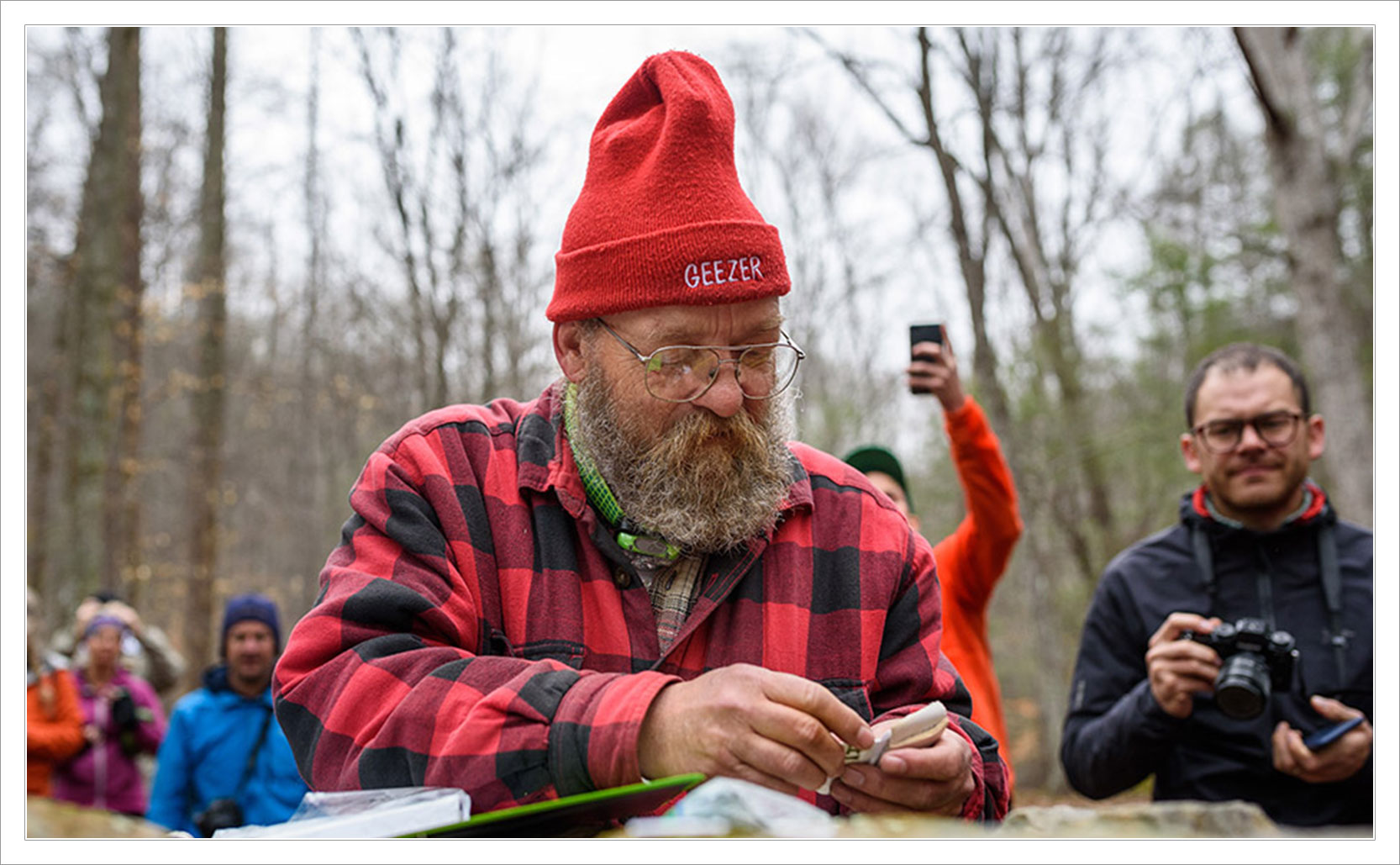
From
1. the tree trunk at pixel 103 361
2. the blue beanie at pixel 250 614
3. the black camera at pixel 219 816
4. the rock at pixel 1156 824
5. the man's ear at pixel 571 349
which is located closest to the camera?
the rock at pixel 1156 824

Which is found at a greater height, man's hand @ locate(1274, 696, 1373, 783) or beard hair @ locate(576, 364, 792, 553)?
beard hair @ locate(576, 364, 792, 553)

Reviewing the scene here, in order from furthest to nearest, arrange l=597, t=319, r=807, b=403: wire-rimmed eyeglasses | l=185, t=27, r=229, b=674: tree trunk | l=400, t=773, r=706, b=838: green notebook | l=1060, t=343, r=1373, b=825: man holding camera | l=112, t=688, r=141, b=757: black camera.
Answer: l=185, t=27, r=229, b=674: tree trunk, l=112, t=688, r=141, b=757: black camera, l=1060, t=343, r=1373, b=825: man holding camera, l=597, t=319, r=807, b=403: wire-rimmed eyeglasses, l=400, t=773, r=706, b=838: green notebook

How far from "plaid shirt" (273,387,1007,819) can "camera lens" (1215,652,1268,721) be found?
140cm

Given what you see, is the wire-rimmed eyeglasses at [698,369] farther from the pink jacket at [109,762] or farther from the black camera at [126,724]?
the black camera at [126,724]

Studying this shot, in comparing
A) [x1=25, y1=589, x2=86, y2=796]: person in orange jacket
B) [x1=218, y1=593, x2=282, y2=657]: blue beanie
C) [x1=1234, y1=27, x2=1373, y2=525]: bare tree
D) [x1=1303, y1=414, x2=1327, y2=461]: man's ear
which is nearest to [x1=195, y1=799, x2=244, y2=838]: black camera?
[x1=218, y1=593, x2=282, y2=657]: blue beanie

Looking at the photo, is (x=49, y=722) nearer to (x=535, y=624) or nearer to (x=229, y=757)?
(x=229, y=757)

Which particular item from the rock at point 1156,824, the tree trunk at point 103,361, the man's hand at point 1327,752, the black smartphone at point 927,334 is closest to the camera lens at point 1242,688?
the man's hand at point 1327,752

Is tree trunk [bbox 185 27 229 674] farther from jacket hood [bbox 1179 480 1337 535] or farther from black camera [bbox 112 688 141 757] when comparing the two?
jacket hood [bbox 1179 480 1337 535]

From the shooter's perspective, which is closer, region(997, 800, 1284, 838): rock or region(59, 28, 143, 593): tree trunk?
region(997, 800, 1284, 838): rock

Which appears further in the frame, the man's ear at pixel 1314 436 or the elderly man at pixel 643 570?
the man's ear at pixel 1314 436

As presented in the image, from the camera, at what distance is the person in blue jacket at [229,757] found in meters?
5.60

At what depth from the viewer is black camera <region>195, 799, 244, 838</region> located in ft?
17.7

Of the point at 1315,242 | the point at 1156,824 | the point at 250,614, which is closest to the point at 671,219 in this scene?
the point at 1156,824

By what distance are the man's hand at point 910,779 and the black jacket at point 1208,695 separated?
1977 millimetres
